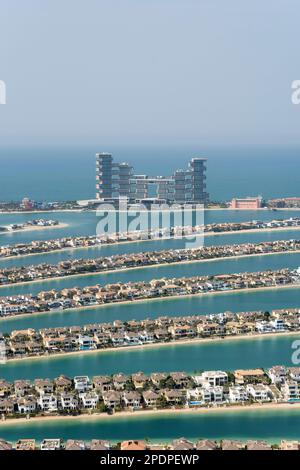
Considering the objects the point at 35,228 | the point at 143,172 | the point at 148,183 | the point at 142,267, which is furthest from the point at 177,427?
the point at 143,172

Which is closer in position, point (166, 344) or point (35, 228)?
point (166, 344)

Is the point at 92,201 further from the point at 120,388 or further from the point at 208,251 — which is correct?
the point at 120,388

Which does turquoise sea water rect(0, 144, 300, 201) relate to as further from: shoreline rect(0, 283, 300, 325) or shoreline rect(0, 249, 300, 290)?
shoreline rect(0, 283, 300, 325)

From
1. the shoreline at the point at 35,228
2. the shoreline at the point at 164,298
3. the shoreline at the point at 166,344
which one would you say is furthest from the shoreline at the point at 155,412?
the shoreline at the point at 35,228

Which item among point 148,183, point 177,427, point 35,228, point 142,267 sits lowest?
point 177,427

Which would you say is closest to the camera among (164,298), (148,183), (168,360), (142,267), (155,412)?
(155,412)

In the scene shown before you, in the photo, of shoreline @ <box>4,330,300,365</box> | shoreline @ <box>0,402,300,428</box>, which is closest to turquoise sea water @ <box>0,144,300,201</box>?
shoreline @ <box>4,330,300,365</box>

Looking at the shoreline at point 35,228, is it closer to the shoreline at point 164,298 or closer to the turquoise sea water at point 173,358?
the turquoise sea water at point 173,358

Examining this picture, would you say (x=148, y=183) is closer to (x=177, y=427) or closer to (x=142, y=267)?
(x=142, y=267)
